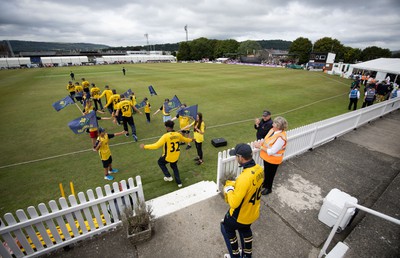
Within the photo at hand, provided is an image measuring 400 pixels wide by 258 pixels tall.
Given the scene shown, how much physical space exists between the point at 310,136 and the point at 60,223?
7.80m

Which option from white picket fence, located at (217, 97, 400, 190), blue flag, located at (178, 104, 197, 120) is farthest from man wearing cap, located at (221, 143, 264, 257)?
blue flag, located at (178, 104, 197, 120)

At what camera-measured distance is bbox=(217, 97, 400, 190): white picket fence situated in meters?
5.02

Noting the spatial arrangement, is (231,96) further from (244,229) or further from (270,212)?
(244,229)

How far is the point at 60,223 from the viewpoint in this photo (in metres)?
3.54

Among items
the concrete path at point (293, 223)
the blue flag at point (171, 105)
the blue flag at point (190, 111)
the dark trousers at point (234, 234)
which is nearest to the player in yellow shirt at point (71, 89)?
the blue flag at point (171, 105)

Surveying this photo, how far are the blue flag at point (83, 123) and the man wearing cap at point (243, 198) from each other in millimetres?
5628

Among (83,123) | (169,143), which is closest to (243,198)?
(169,143)

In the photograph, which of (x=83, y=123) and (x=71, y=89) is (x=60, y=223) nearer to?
(x=83, y=123)

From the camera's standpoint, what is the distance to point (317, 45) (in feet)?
275

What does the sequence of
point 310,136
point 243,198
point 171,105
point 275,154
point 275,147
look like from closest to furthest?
1. point 243,198
2. point 275,147
3. point 275,154
4. point 310,136
5. point 171,105

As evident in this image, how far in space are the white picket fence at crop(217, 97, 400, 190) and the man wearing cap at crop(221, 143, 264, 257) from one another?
73.6 inches

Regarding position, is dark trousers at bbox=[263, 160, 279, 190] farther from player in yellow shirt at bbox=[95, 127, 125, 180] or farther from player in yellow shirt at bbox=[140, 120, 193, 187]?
player in yellow shirt at bbox=[95, 127, 125, 180]

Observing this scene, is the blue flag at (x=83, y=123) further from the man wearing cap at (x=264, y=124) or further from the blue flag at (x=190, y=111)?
the man wearing cap at (x=264, y=124)

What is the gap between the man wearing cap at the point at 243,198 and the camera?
8.64 feet
